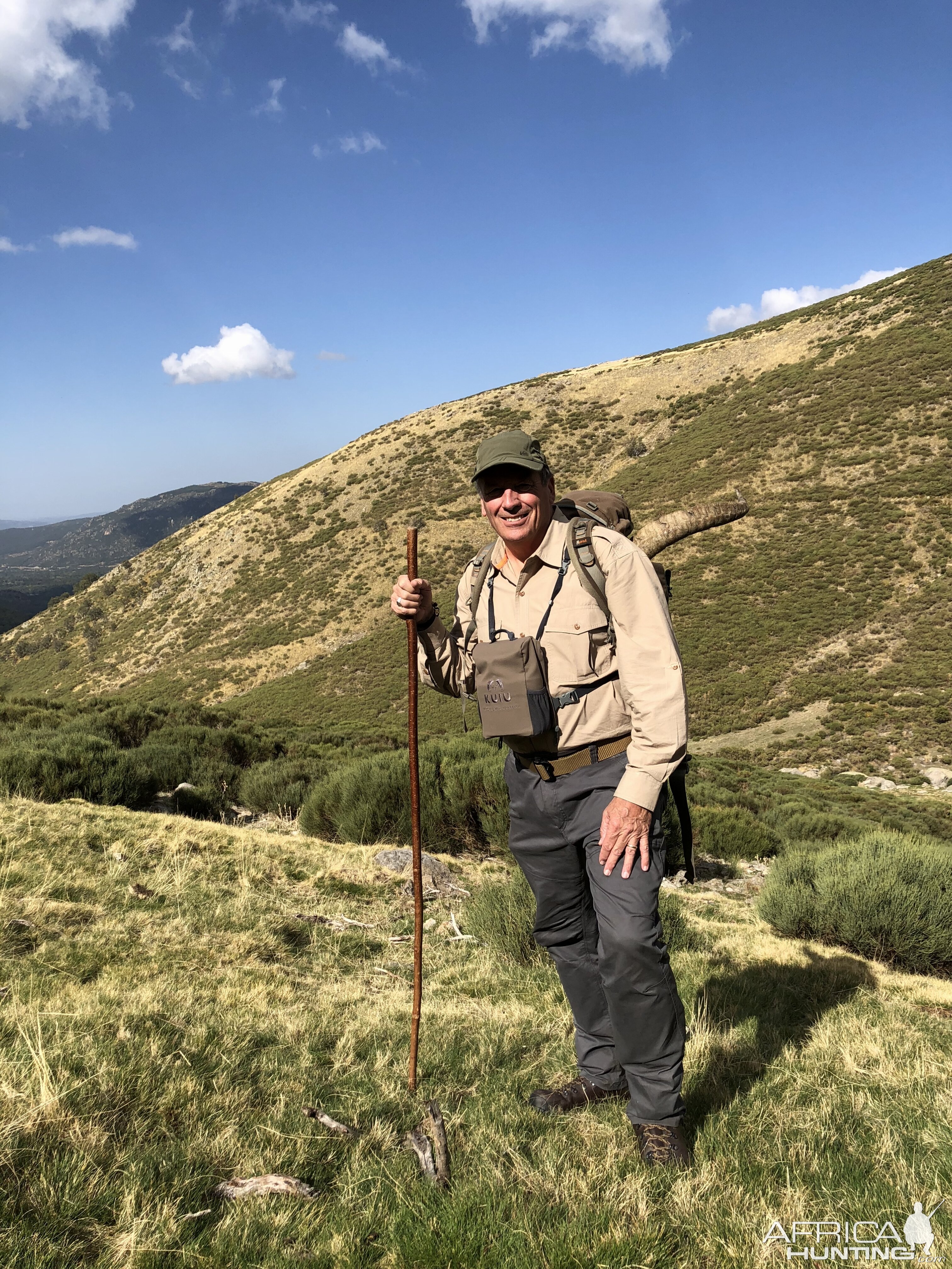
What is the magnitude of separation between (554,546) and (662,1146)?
2.12 metres

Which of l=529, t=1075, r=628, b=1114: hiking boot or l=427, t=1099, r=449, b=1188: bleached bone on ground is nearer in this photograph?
l=427, t=1099, r=449, b=1188: bleached bone on ground

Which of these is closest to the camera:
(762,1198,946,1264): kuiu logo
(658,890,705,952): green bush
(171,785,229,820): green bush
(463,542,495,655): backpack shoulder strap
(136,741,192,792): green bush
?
(762,1198,946,1264): kuiu logo

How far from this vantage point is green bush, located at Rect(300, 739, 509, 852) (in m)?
9.64

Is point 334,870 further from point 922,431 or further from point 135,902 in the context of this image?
point 922,431

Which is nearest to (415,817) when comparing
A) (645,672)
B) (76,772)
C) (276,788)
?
(645,672)

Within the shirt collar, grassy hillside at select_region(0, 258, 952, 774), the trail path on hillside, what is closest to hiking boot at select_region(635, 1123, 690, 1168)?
the shirt collar

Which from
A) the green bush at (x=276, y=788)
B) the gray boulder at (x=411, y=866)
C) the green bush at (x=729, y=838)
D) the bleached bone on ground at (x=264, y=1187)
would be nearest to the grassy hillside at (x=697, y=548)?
the green bush at (x=729, y=838)

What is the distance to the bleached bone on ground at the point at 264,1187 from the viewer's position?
79.5 inches

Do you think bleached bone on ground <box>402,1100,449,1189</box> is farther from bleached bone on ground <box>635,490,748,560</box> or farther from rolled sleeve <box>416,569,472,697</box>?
bleached bone on ground <box>635,490,748,560</box>

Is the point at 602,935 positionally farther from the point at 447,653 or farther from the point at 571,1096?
the point at 447,653

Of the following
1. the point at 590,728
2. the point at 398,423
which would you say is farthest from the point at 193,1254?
the point at 398,423

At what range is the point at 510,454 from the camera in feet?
8.40

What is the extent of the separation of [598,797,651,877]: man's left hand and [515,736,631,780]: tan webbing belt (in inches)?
8.1

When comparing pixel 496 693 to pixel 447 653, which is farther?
pixel 447 653
